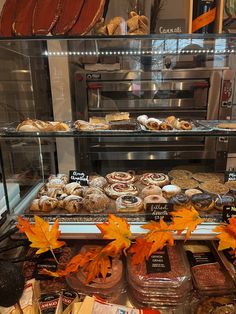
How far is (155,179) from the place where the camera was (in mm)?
1222

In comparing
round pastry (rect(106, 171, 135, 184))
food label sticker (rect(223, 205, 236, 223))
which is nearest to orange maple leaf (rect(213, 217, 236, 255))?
food label sticker (rect(223, 205, 236, 223))

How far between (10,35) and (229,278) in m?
1.28

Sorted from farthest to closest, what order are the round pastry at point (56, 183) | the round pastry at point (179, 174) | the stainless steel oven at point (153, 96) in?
the stainless steel oven at point (153, 96) < the round pastry at point (179, 174) < the round pastry at point (56, 183)

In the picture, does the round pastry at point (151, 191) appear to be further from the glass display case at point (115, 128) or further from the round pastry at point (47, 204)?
the round pastry at point (47, 204)

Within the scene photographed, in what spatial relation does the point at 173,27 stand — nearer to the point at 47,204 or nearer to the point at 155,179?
the point at 155,179

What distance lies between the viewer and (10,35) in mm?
923

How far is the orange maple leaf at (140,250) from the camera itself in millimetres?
911

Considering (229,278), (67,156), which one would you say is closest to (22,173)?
(67,156)

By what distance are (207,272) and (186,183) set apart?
405 millimetres

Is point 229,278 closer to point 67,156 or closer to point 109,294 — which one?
point 109,294

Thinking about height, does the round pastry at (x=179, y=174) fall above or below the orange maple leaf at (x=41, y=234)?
above

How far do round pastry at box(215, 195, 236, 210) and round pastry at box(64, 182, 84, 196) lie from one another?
Result: 0.59 m

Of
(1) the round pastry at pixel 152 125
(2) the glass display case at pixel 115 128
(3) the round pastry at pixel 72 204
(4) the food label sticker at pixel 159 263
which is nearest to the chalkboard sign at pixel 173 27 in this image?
(2) the glass display case at pixel 115 128

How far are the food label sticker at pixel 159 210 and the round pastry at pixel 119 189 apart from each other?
0.53 feet
